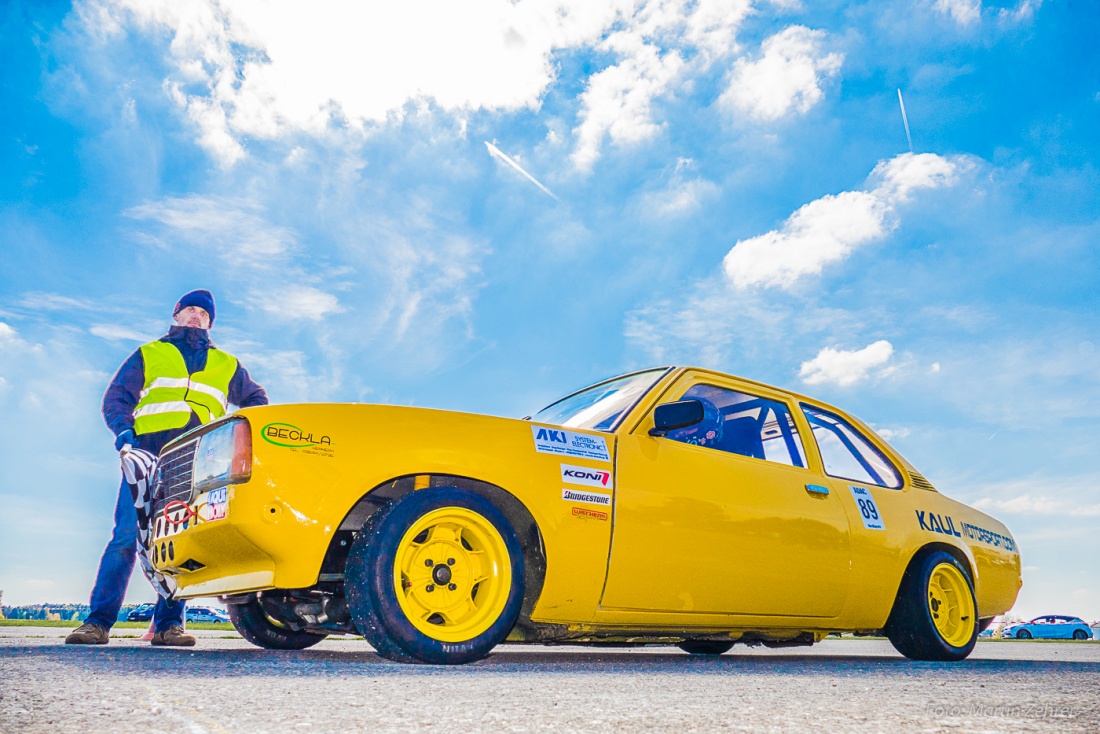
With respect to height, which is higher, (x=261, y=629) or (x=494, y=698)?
(x=261, y=629)

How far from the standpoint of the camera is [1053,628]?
35312mm

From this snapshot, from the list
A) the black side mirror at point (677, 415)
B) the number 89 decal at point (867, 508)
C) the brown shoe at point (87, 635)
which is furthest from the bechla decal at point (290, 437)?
the number 89 decal at point (867, 508)

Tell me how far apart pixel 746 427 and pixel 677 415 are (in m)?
1.28

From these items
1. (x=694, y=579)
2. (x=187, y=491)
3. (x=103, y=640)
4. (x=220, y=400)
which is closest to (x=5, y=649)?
(x=103, y=640)

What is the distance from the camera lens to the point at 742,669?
3.92 meters

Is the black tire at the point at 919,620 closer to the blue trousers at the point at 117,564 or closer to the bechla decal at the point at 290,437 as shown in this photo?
the bechla decal at the point at 290,437

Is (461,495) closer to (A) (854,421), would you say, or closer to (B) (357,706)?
(B) (357,706)

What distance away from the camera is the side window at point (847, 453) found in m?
5.23

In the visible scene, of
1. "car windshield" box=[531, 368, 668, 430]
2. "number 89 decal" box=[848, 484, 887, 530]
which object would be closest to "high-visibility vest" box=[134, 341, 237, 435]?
"car windshield" box=[531, 368, 668, 430]

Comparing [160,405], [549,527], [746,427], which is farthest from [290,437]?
[746,427]

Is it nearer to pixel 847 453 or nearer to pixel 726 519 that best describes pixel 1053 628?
pixel 847 453

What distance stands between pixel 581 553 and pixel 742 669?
38.2 inches

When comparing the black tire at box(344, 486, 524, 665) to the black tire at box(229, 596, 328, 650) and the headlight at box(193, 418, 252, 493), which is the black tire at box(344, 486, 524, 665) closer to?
the headlight at box(193, 418, 252, 493)

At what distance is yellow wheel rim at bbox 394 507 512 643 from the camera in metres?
3.30
